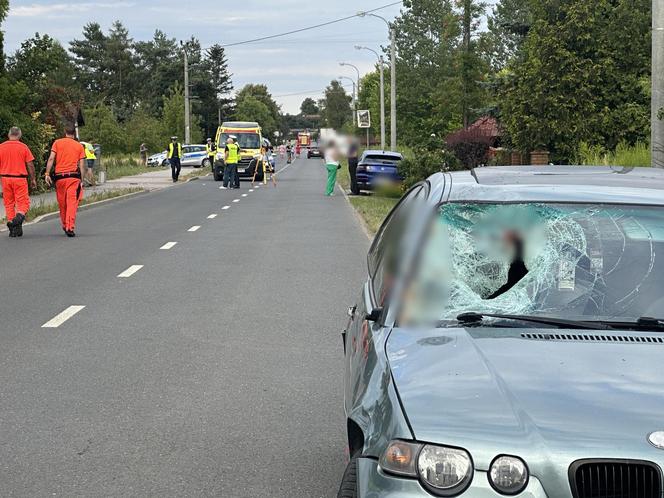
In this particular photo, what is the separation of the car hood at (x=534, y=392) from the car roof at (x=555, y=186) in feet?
2.57

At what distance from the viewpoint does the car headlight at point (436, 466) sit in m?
3.13

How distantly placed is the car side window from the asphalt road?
40.3 inches

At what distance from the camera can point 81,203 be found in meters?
28.9

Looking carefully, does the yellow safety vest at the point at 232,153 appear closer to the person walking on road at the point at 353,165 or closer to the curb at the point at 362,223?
the person walking on road at the point at 353,165

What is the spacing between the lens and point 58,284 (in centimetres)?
1266

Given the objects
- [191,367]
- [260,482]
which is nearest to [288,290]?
[191,367]

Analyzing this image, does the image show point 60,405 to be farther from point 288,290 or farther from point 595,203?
point 288,290

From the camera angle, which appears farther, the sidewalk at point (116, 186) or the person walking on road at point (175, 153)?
the person walking on road at point (175, 153)

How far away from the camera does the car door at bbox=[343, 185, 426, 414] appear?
4.11m

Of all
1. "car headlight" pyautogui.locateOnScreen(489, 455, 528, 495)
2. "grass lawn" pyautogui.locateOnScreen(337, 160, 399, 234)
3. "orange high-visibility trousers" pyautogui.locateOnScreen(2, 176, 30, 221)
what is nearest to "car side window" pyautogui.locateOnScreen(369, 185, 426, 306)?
"car headlight" pyautogui.locateOnScreen(489, 455, 528, 495)

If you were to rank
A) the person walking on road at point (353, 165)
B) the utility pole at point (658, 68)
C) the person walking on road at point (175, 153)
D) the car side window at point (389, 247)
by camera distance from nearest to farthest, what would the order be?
the car side window at point (389, 247), the utility pole at point (658, 68), the person walking on road at point (353, 165), the person walking on road at point (175, 153)

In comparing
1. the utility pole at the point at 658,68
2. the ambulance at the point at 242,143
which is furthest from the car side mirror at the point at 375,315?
the ambulance at the point at 242,143

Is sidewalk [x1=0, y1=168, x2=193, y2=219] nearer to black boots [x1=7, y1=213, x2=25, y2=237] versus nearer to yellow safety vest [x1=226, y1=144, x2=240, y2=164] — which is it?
yellow safety vest [x1=226, y1=144, x2=240, y2=164]

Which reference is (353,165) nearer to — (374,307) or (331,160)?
(331,160)
